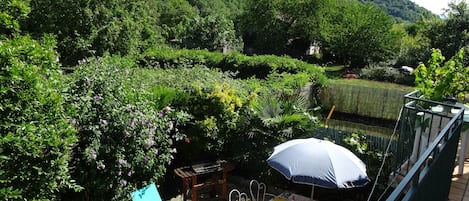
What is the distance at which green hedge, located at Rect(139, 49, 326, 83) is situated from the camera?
12.6 metres

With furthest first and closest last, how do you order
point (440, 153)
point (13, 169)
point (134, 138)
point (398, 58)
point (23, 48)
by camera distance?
point (398, 58) < point (134, 138) < point (13, 169) < point (23, 48) < point (440, 153)

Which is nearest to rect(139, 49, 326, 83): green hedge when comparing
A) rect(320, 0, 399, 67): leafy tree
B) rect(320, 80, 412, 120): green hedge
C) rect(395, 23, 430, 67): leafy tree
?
rect(320, 80, 412, 120): green hedge

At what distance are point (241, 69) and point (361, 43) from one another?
14.0 m

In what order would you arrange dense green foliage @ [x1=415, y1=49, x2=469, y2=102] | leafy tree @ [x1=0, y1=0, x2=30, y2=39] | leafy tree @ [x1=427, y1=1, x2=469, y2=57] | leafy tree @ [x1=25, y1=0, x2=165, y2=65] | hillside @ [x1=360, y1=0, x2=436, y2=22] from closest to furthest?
leafy tree @ [x1=0, y1=0, x2=30, y2=39] → dense green foliage @ [x1=415, y1=49, x2=469, y2=102] → leafy tree @ [x1=25, y1=0, x2=165, y2=65] → leafy tree @ [x1=427, y1=1, x2=469, y2=57] → hillside @ [x1=360, y1=0, x2=436, y2=22]

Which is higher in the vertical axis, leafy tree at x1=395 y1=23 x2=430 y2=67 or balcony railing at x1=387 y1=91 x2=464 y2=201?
leafy tree at x1=395 y1=23 x2=430 y2=67

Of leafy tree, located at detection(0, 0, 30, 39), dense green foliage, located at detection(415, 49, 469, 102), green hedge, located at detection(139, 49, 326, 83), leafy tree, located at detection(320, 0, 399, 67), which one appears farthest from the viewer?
leafy tree, located at detection(320, 0, 399, 67)

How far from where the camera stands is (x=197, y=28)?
26047 millimetres

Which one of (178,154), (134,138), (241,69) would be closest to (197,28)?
(241,69)

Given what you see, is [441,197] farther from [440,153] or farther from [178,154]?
[178,154]

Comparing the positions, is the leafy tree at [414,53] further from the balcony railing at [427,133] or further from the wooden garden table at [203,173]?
the wooden garden table at [203,173]

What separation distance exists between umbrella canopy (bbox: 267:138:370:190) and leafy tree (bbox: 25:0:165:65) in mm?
13663

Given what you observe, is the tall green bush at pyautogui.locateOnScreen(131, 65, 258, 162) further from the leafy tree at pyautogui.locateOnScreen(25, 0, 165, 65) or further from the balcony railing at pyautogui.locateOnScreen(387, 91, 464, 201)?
the leafy tree at pyautogui.locateOnScreen(25, 0, 165, 65)

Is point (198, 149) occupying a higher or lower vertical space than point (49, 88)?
lower

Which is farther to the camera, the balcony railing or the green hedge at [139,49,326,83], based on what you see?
the green hedge at [139,49,326,83]
